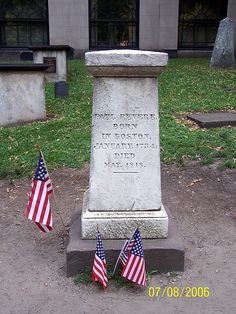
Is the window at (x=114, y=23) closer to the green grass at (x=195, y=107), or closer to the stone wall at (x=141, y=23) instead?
the stone wall at (x=141, y=23)

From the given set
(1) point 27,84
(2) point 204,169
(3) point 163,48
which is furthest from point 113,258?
(3) point 163,48

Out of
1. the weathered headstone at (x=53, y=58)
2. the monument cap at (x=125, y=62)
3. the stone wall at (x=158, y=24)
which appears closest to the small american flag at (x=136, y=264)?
the monument cap at (x=125, y=62)

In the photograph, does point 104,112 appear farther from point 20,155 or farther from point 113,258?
point 20,155

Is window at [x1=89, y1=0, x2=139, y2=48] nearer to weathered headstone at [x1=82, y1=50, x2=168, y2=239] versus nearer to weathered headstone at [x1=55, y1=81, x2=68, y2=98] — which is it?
weathered headstone at [x1=55, y1=81, x2=68, y2=98]

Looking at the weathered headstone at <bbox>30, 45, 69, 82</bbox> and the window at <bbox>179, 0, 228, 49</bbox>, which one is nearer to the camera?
the weathered headstone at <bbox>30, 45, 69, 82</bbox>

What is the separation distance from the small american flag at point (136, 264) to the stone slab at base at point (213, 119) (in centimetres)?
501

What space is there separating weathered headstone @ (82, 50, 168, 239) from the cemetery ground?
0.52 meters

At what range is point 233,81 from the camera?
13.3m

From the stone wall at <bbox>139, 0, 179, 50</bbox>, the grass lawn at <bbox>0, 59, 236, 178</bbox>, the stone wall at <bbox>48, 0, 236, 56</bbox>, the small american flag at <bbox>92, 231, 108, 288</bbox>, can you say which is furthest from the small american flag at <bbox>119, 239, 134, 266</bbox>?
the stone wall at <bbox>139, 0, 179, 50</bbox>

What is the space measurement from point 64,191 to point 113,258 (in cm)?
232

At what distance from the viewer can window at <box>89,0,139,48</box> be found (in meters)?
20.9

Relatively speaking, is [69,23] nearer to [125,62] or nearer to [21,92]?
[21,92]

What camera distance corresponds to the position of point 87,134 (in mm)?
8172
